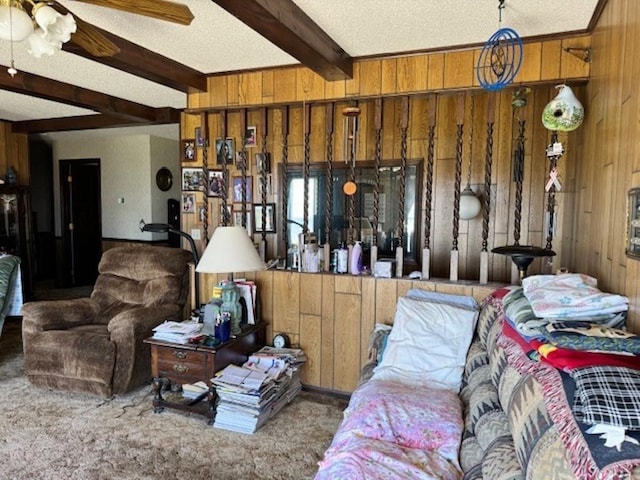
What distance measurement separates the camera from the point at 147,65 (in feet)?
9.64

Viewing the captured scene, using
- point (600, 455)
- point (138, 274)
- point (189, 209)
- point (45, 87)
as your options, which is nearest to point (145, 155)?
point (189, 209)

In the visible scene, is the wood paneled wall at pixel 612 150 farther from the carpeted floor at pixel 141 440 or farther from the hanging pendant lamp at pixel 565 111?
the carpeted floor at pixel 141 440

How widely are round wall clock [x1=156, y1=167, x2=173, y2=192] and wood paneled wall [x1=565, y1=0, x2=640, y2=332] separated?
537 centimetres

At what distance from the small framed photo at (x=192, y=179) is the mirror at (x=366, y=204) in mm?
821

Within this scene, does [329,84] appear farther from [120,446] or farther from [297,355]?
[120,446]

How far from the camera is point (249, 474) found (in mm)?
2230

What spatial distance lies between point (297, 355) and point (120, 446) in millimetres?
1199

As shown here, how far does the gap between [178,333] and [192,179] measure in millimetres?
1998

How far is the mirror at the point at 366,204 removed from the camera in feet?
13.1

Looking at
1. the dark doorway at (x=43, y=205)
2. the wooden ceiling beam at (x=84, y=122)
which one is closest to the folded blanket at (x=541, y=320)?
the wooden ceiling beam at (x=84, y=122)

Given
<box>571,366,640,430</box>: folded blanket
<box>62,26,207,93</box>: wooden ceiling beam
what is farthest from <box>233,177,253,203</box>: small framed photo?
<box>571,366,640,430</box>: folded blanket

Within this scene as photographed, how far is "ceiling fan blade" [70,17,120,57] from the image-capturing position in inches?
78.9

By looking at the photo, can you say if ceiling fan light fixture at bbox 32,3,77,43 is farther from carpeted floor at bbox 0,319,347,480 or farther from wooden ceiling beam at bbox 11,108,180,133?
wooden ceiling beam at bbox 11,108,180,133

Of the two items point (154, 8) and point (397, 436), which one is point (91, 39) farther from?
point (397, 436)
